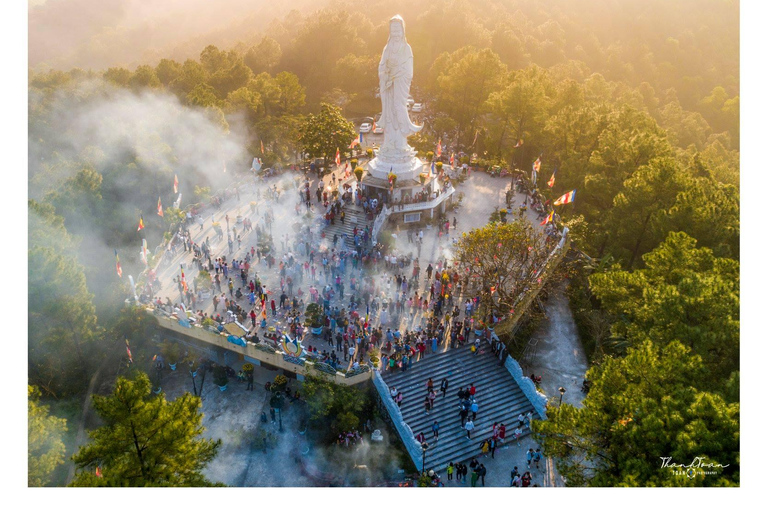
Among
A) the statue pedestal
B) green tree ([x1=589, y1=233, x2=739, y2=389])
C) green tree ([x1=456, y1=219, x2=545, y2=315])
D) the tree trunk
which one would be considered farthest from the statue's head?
green tree ([x1=589, y1=233, x2=739, y2=389])

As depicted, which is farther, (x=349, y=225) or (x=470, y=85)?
(x=470, y=85)

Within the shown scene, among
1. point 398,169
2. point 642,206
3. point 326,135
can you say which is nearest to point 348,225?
point 398,169

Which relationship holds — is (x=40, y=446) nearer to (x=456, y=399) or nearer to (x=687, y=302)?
(x=456, y=399)

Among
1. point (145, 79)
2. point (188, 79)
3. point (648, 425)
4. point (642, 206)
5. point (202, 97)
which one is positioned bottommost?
point (648, 425)

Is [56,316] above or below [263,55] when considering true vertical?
below

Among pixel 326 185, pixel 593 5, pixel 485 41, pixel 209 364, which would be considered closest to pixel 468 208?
pixel 326 185

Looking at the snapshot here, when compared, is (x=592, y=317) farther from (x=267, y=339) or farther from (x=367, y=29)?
(x=367, y=29)

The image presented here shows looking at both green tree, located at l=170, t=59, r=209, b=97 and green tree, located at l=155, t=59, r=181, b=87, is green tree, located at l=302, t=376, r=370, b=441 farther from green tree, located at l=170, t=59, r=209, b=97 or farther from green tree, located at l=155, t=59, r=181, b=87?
green tree, located at l=155, t=59, r=181, b=87

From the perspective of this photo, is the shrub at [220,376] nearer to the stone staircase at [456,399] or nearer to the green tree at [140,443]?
the stone staircase at [456,399]
